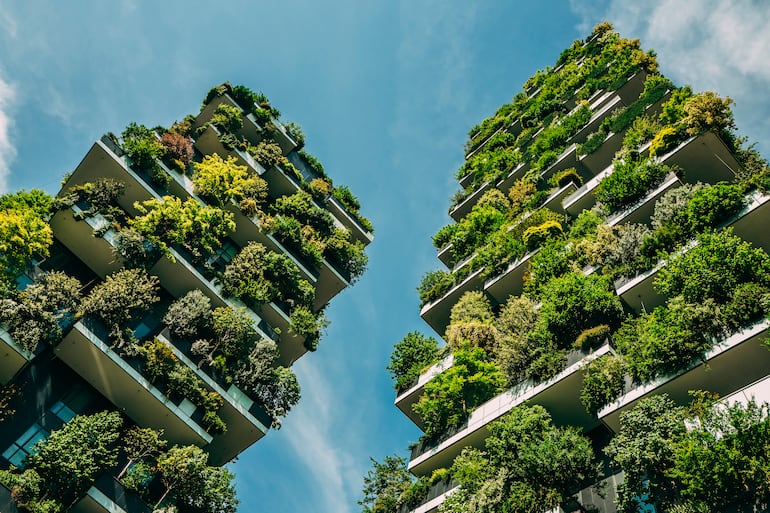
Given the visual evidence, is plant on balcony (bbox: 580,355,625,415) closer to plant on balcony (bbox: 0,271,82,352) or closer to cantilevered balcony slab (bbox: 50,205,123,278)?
plant on balcony (bbox: 0,271,82,352)

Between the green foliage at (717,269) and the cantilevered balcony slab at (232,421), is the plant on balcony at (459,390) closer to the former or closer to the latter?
the cantilevered balcony slab at (232,421)

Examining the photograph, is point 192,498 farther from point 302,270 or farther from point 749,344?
point 749,344

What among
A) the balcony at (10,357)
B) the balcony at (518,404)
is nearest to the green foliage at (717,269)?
the balcony at (518,404)

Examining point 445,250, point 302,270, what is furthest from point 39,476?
point 445,250

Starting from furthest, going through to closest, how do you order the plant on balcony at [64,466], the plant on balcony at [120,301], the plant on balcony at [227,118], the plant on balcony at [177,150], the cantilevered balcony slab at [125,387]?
1. the plant on balcony at [227,118]
2. the plant on balcony at [177,150]
3. the plant on balcony at [120,301]
4. the cantilevered balcony slab at [125,387]
5. the plant on balcony at [64,466]

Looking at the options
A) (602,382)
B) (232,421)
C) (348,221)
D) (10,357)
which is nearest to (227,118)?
(348,221)

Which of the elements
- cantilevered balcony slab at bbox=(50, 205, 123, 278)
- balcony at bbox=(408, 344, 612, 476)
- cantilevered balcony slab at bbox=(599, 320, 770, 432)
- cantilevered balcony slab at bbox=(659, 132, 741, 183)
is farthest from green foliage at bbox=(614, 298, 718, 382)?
cantilevered balcony slab at bbox=(50, 205, 123, 278)
